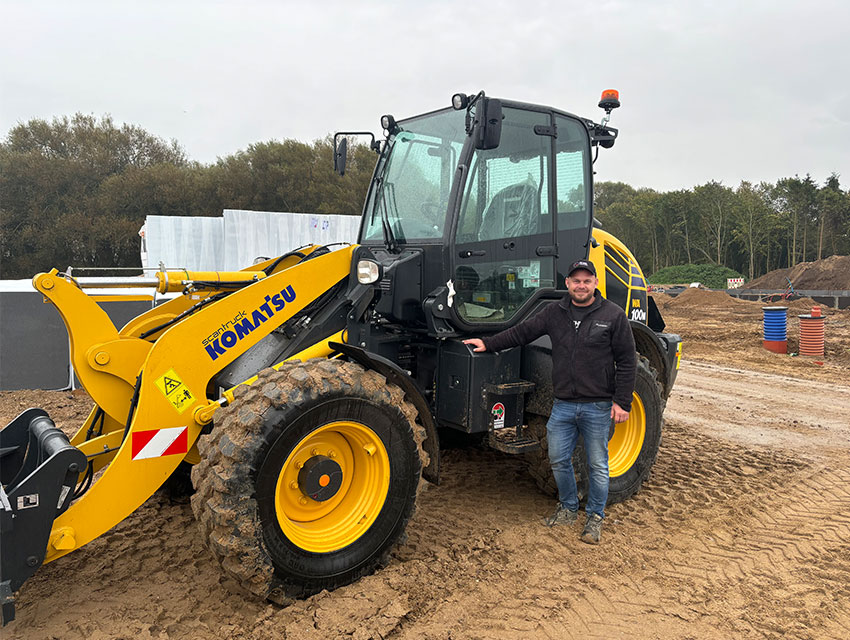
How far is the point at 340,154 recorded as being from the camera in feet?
16.5

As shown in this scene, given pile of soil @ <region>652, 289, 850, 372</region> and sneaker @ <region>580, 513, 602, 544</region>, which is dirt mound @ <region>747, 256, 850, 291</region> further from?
sneaker @ <region>580, 513, 602, 544</region>

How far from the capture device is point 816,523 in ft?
14.3

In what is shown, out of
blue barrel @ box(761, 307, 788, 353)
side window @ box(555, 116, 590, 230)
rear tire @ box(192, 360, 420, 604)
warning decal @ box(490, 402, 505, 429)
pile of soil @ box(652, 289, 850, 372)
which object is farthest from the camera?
blue barrel @ box(761, 307, 788, 353)

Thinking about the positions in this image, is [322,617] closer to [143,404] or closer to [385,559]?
[385,559]

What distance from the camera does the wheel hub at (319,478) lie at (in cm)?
327

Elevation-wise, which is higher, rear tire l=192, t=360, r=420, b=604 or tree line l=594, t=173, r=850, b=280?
tree line l=594, t=173, r=850, b=280

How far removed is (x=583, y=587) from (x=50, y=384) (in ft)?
24.4

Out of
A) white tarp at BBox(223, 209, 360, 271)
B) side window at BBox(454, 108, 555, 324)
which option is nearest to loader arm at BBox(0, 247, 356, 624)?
side window at BBox(454, 108, 555, 324)

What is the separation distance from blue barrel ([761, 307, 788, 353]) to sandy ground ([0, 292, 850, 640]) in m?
7.95

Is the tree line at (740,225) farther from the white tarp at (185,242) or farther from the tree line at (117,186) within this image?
the white tarp at (185,242)

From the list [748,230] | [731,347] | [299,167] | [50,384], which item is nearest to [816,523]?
[50,384]

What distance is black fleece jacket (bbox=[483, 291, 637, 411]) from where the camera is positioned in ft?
13.0

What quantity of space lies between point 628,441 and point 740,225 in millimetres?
44175

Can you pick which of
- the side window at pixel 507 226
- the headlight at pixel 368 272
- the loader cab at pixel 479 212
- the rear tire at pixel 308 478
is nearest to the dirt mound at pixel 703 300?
the loader cab at pixel 479 212
